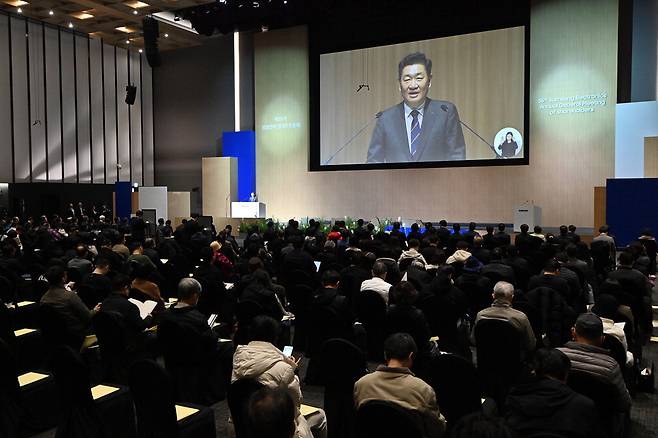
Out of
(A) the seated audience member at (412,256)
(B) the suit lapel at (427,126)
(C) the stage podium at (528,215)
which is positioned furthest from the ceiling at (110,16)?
(A) the seated audience member at (412,256)

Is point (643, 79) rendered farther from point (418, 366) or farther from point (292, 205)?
point (418, 366)

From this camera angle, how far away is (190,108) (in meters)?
24.1

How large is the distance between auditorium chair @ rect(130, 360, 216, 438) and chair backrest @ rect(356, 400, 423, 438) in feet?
3.93

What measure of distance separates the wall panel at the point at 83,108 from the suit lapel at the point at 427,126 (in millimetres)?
12873

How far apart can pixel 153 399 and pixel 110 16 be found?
1922 centimetres

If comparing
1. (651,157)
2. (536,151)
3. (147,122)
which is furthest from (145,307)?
(147,122)

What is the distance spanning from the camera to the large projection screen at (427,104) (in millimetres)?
16656

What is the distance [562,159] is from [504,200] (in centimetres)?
188

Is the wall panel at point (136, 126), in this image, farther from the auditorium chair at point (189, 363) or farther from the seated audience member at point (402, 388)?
the seated audience member at point (402, 388)

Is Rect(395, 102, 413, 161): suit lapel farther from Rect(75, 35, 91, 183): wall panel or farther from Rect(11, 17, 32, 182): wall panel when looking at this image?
Rect(11, 17, 32, 182): wall panel

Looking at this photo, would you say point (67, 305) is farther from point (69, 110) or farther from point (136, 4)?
point (69, 110)

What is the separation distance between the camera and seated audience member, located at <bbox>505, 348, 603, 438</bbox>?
2748 millimetres

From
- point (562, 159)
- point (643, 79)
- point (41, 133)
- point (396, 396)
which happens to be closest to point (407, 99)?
point (562, 159)

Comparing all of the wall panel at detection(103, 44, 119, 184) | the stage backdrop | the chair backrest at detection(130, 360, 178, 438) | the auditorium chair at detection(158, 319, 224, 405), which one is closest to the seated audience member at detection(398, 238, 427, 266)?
the auditorium chair at detection(158, 319, 224, 405)
